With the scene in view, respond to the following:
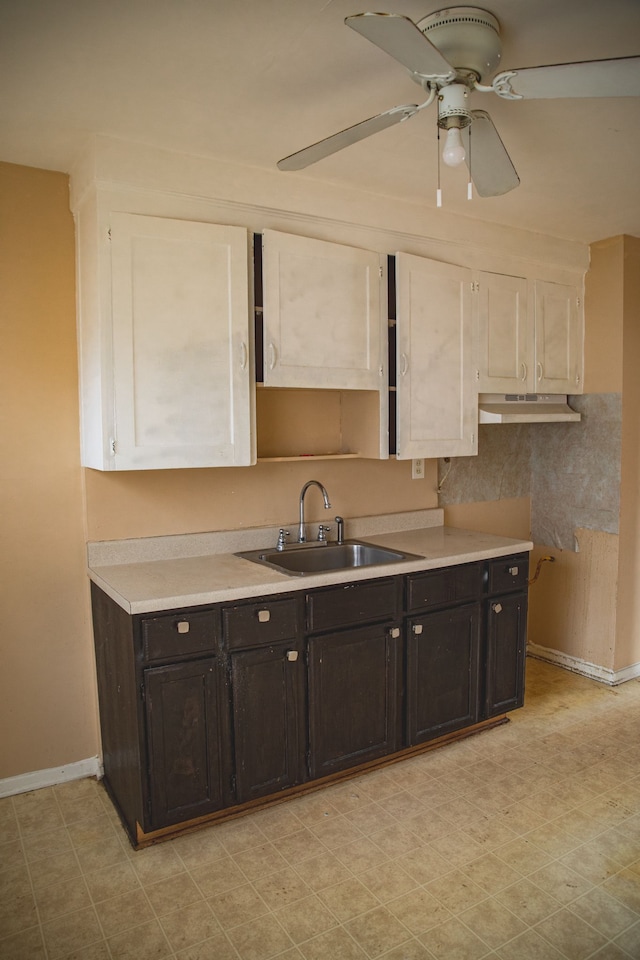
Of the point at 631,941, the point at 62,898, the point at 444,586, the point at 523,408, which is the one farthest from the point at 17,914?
the point at 523,408

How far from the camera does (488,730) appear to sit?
3189 millimetres

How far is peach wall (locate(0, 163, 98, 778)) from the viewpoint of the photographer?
2.56m

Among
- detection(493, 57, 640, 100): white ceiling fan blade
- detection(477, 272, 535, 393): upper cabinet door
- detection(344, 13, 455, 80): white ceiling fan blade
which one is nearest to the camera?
detection(344, 13, 455, 80): white ceiling fan blade

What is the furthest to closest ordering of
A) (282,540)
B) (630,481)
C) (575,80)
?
(630,481) → (282,540) → (575,80)

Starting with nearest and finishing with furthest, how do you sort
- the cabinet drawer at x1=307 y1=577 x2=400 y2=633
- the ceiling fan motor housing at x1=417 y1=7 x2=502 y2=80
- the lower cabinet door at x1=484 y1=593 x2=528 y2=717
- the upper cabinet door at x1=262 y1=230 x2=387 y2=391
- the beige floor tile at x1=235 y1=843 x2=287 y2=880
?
the ceiling fan motor housing at x1=417 y1=7 x2=502 y2=80 < the beige floor tile at x1=235 y1=843 x2=287 y2=880 < the cabinet drawer at x1=307 y1=577 x2=400 y2=633 < the upper cabinet door at x1=262 y1=230 x2=387 y2=391 < the lower cabinet door at x1=484 y1=593 x2=528 y2=717

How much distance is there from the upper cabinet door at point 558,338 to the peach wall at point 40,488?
2.38 meters

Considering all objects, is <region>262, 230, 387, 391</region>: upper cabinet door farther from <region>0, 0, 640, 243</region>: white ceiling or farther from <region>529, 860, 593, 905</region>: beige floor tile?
<region>529, 860, 593, 905</region>: beige floor tile

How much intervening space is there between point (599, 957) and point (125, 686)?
5.45 feet

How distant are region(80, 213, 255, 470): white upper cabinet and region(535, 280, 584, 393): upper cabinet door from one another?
1.77m

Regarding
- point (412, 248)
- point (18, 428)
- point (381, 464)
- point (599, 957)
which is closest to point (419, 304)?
point (412, 248)

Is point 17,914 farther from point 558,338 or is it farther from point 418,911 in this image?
point 558,338

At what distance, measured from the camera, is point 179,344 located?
97.6 inches

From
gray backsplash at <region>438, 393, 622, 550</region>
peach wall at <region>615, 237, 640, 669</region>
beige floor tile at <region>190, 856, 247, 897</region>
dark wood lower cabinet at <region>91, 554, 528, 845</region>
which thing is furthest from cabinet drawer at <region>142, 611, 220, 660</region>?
peach wall at <region>615, 237, 640, 669</region>

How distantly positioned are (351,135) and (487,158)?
1.41 ft
